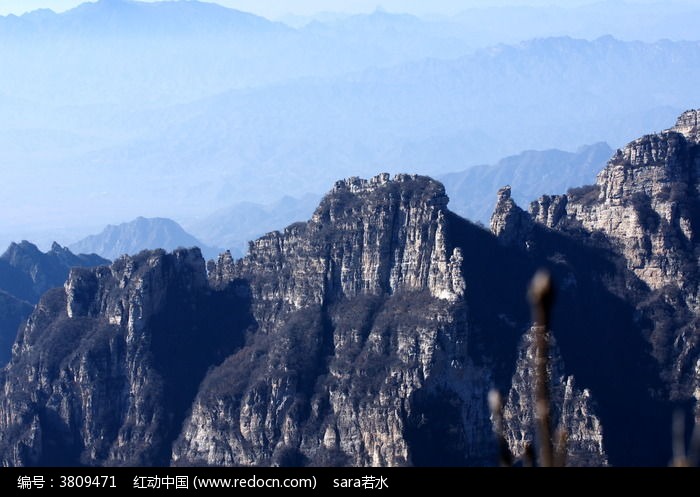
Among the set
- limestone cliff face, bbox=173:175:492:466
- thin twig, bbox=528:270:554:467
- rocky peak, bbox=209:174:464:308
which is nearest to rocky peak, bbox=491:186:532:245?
rocky peak, bbox=209:174:464:308

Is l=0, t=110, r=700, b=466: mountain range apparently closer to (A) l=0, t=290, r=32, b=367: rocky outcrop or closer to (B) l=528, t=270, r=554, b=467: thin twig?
(A) l=0, t=290, r=32, b=367: rocky outcrop

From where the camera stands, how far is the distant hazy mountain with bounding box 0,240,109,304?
102 metres

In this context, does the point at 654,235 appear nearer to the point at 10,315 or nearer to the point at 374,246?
the point at 374,246

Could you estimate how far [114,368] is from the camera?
210 ft

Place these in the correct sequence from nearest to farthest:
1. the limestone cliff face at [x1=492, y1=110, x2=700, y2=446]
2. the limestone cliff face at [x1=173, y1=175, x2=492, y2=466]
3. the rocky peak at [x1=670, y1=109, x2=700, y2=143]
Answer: the limestone cliff face at [x1=173, y1=175, x2=492, y2=466] → the limestone cliff face at [x1=492, y1=110, x2=700, y2=446] → the rocky peak at [x1=670, y1=109, x2=700, y2=143]

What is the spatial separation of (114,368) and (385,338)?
13875mm

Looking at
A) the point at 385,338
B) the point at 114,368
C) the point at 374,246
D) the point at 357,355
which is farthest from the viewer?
the point at 114,368

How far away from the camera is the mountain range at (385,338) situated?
2184 inches

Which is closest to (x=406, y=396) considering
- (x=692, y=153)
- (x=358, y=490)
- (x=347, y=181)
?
(x=347, y=181)

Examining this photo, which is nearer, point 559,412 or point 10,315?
point 559,412

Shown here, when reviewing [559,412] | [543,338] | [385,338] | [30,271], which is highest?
[30,271]

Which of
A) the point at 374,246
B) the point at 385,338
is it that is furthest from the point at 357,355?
the point at 374,246

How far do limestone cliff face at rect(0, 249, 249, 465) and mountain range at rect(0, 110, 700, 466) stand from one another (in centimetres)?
9

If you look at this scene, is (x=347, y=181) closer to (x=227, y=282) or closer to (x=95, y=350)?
(x=227, y=282)
